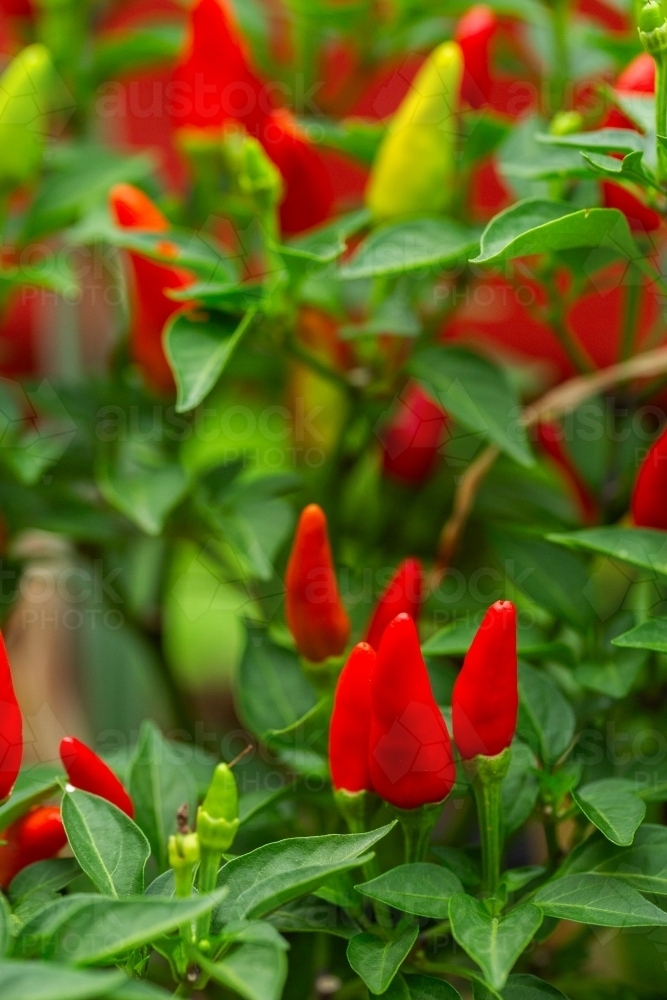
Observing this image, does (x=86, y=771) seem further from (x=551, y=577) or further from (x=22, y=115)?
(x=22, y=115)

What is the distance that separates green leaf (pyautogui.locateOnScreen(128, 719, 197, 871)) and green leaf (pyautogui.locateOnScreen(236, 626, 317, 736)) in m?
0.07

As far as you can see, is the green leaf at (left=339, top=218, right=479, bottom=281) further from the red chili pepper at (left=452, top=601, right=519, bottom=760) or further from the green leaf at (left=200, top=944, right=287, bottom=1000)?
the green leaf at (left=200, top=944, right=287, bottom=1000)

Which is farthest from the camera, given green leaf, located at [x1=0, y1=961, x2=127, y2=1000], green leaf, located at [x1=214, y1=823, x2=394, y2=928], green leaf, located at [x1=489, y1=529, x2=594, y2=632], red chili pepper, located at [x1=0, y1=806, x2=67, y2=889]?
green leaf, located at [x1=489, y1=529, x2=594, y2=632]

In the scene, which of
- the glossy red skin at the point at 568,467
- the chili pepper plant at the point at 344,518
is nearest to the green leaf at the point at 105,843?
the chili pepper plant at the point at 344,518

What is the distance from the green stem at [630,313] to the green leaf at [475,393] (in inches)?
4.2

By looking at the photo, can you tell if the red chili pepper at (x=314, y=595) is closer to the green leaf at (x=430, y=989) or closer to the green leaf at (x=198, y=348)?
the green leaf at (x=198, y=348)

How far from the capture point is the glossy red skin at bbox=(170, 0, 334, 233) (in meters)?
0.79

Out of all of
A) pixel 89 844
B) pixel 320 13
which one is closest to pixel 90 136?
pixel 320 13

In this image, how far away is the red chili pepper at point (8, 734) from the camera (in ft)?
1.69

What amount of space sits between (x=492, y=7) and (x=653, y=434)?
0.37m

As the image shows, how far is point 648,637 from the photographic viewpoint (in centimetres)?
51

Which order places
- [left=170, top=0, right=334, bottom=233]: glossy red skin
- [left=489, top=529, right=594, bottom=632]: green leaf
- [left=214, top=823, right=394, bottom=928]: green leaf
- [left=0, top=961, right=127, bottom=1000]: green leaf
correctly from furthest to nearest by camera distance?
[left=170, top=0, right=334, bottom=233]: glossy red skin < [left=489, top=529, right=594, bottom=632]: green leaf < [left=214, top=823, right=394, bottom=928]: green leaf < [left=0, top=961, right=127, bottom=1000]: green leaf

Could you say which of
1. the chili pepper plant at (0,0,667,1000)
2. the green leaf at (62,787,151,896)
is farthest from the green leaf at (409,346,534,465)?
the green leaf at (62,787,151,896)

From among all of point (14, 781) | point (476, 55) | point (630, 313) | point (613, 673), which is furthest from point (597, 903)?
point (476, 55)
